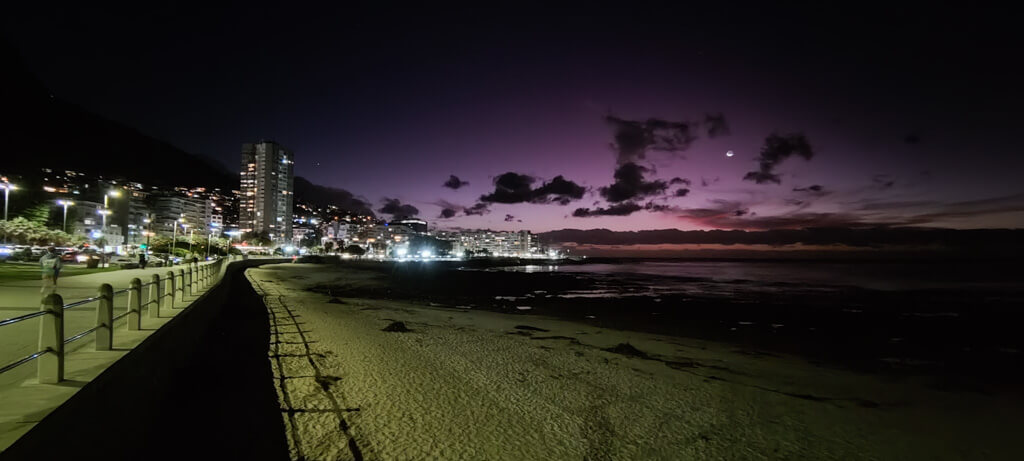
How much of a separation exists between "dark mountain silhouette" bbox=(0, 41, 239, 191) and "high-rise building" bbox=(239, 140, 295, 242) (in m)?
40.9

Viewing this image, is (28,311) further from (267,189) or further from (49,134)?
(267,189)

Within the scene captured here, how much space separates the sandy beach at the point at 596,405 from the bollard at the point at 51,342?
2.26m

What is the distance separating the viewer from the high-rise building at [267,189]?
181000 millimetres

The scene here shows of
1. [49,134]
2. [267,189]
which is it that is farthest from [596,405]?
[267,189]

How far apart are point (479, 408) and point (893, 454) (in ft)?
16.0

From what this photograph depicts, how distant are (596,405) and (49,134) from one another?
161m

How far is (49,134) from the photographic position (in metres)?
119

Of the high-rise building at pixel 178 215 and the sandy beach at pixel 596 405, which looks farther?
the high-rise building at pixel 178 215

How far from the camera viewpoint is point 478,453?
4.90 m

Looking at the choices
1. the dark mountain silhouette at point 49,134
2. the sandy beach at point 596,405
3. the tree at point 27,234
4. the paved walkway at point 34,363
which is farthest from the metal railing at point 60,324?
the dark mountain silhouette at point 49,134

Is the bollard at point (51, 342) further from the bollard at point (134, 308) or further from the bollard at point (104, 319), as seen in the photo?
the bollard at point (134, 308)

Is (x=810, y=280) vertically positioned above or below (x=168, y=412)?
below

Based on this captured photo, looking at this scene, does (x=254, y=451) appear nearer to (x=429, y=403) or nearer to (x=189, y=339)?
(x=429, y=403)

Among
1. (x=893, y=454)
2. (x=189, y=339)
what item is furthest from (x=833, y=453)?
(x=189, y=339)
